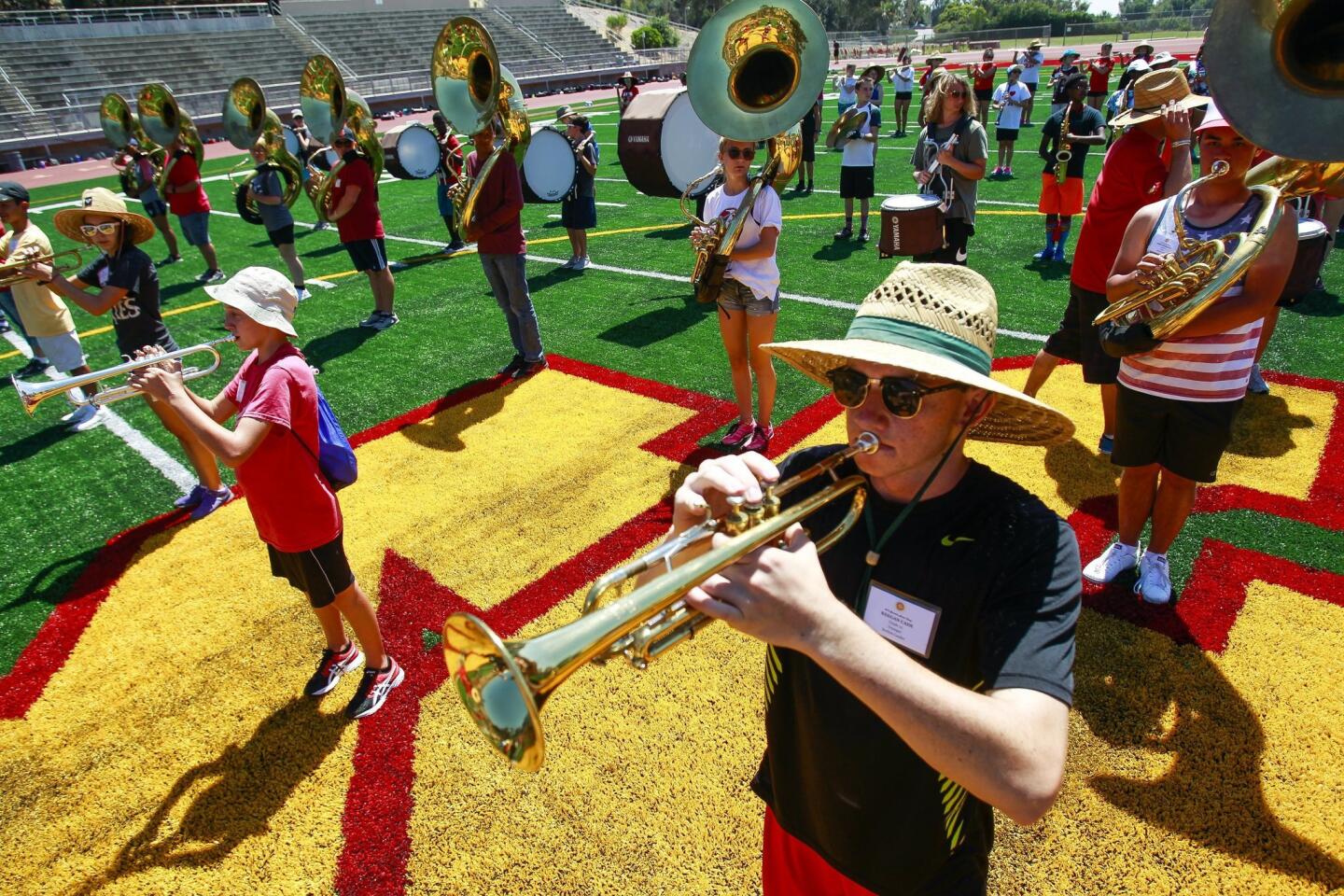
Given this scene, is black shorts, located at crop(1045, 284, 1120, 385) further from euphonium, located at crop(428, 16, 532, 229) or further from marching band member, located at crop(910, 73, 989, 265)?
euphonium, located at crop(428, 16, 532, 229)

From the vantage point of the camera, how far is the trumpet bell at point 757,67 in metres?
5.20

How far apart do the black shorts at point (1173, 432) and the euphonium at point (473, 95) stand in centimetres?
569

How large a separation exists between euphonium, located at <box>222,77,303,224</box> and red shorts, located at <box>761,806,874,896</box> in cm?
1062

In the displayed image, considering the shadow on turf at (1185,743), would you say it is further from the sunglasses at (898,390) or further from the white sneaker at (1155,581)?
the sunglasses at (898,390)

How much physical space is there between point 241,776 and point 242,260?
479 inches

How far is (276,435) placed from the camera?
3236 millimetres

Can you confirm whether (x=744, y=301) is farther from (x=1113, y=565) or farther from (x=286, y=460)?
(x=286, y=460)

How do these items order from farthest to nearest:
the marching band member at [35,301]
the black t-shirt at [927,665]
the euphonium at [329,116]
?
the euphonium at [329,116], the marching band member at [35,301], the black t-shirt at [927,665]

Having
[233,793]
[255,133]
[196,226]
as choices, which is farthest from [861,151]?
[233,793]

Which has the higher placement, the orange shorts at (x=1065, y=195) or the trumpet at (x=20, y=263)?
the trumpet at (x=20, y=263)

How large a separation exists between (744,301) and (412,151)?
1121 centimetres

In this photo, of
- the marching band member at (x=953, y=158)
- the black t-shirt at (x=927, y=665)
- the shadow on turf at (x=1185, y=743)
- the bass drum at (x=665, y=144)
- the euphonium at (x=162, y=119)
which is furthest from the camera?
the bass drum at (x=665, y=144)

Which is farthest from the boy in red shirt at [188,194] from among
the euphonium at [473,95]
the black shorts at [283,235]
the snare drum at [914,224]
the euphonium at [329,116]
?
the snare drum at [914,224]

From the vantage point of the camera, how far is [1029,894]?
2672 millimetres
